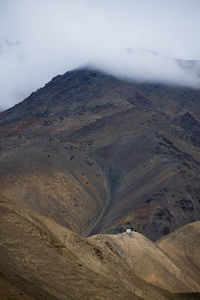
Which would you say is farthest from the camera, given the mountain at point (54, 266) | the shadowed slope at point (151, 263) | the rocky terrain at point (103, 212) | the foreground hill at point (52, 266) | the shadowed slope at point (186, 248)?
the shadowed slope at point (186, 248)

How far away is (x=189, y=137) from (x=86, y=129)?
138 feet

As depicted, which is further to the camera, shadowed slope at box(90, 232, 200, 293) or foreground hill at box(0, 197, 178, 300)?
shadowed slope at box(90, 232, 200, 293)

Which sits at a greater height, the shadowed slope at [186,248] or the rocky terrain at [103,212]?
the rocky terrain at [103,212]

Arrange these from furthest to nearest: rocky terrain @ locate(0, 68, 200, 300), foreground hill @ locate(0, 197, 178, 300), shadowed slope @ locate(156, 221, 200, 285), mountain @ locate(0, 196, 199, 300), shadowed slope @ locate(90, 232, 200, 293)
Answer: shadowed slope @ locate(156, 221, 200, 285), shadowed slope @ locate(90, 232, 200, 293), rocky terrain @ locate(0, 68, 200, 300), mountain @ locate(0, 196, 199, 300), foreground hill @ locate(0, 197, 178, 300)

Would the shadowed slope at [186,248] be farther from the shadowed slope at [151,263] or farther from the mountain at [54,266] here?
the mountain at [54,266]

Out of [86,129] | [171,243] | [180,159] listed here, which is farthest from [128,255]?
[86,129]

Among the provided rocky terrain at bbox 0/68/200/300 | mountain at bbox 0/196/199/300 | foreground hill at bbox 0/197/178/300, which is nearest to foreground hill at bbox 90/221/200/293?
rocky terrain at bbox 0/68/200/300

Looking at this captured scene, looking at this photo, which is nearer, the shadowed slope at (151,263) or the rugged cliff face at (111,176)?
the shadowed slope at (151,263)

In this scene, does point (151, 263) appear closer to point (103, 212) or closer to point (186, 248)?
point (186, 248)

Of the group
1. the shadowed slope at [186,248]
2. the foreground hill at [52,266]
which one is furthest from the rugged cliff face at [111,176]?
the foreground hill at [52,266]

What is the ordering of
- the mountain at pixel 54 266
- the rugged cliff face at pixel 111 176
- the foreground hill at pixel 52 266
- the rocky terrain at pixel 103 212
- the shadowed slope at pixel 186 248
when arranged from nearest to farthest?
the foreground hill at pixel 52 266
the mountain at pixel 54 266
the rocky terrain at pixel 103 212
the shadowed slope at pixel 186 248
the rugged cliff face at pixel 111 176

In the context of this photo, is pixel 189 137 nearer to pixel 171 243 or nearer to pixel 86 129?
pixel 86 129

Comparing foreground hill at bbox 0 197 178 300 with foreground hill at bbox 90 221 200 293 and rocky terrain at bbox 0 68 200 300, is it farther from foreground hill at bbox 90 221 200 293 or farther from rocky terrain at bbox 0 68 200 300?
foreground hill at bbox 90 221 200 293

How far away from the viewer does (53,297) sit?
34.4 metres
